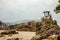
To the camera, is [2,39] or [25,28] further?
[25,28]

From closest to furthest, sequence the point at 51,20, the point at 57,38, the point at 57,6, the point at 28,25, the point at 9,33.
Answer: the point at 57,38 → the point at 57,6 → the point at 9,33 → the point at 51,20 → the point at 28,25

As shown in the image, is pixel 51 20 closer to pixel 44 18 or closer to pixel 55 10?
pixel 44 18

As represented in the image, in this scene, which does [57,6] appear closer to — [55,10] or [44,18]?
[55,10]

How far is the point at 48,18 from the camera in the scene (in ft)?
149

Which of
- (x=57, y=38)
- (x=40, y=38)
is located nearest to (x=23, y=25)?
(x=40, y=38)

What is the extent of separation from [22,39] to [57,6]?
5.59 meters

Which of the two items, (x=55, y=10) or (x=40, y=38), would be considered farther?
(x=55, y=10)

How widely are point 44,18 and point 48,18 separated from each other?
1.33m

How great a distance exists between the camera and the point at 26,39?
22.9m

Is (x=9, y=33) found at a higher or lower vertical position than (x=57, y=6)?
lower

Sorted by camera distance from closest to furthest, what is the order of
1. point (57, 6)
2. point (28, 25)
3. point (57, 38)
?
point (57, 38) < point (57, 6) < point (28, 25)

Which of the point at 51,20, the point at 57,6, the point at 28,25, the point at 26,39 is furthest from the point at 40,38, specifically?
the point at 28,25

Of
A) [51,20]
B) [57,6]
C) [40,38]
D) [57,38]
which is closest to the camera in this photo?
[57,38]

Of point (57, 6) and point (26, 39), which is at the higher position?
point (57, 6)
